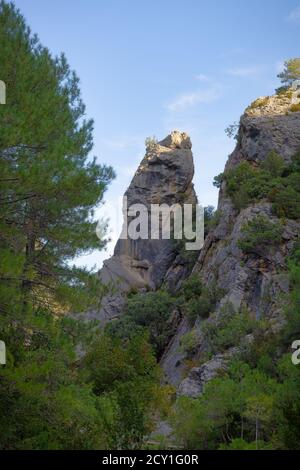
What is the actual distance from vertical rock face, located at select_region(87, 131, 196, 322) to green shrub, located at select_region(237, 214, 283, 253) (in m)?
15.9

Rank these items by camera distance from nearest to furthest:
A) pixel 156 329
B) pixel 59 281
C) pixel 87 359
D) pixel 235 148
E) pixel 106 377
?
pixel 59 281, pixel 87 359, pixel 106 377, pixel 156 329, pixel 235 148

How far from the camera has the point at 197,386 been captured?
20.0 meters

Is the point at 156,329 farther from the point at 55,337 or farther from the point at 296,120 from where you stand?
the point at 55,337

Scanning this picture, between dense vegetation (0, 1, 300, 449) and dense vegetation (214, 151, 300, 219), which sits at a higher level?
dense vegetation (214, 151, 300, 219)

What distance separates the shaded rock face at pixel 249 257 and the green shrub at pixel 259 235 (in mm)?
341

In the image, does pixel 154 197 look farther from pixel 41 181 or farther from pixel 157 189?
pixel 41 181

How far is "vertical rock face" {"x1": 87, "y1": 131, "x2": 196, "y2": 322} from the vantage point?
42781 millimetres

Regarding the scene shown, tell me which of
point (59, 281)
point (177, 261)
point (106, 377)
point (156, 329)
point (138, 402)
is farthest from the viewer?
point (177, 261)

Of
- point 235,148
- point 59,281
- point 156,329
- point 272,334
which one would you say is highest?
point 235,148

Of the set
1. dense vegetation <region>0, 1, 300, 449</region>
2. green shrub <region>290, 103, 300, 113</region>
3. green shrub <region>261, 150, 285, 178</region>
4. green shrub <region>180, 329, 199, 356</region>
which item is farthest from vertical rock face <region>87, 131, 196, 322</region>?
dense vegetation <region>0, 1, 300, 449</region>

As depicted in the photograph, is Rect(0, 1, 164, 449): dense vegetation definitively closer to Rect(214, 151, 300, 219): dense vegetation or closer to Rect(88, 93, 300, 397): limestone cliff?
Rect(88, 93, 300, 397): limestone cliff
